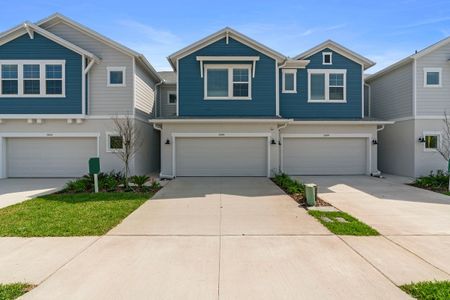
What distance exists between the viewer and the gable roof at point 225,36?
48.4ft

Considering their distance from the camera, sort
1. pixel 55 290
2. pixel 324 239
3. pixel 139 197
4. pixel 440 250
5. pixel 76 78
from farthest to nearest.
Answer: pixel 76 78 < pixel 139 197 < pixel 324 239 < pixel 440 250 < pixel 55 290

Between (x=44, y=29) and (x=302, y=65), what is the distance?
13143mm

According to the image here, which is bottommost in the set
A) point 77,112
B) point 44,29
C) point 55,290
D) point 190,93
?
point 55,290

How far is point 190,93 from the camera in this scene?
14984 millimetres

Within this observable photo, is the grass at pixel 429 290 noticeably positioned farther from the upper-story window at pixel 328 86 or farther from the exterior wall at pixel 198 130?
the upper-story window at pixel 328 86

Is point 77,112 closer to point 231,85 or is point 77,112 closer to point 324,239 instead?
point 231,85

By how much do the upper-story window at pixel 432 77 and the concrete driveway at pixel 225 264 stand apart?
12194 mm

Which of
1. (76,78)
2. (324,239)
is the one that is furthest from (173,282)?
(76,78)

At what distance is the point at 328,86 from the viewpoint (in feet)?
53.3

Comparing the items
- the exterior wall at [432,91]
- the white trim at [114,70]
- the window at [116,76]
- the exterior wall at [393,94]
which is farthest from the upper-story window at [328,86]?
the window at [116,76]

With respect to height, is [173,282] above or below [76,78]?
below

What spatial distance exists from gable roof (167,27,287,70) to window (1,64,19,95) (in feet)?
23.8

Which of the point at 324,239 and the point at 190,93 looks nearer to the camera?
the point at 324,239

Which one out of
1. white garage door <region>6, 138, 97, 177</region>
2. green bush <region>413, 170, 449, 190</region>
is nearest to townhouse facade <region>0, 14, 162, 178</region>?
white garage door <region>6, 138, 97, 177</region>
